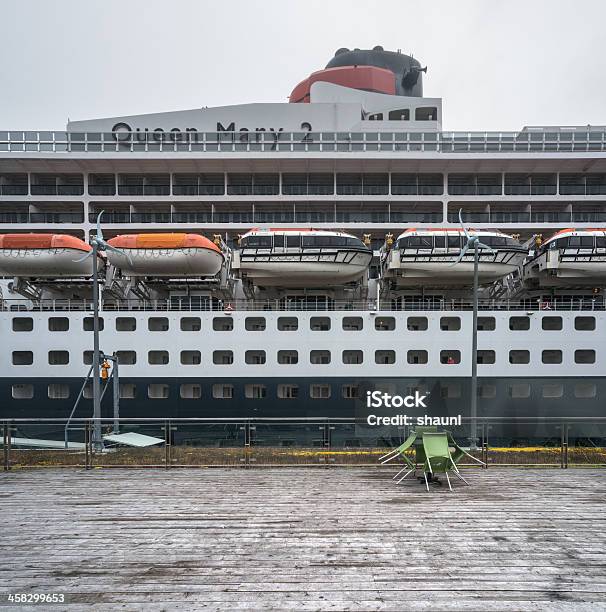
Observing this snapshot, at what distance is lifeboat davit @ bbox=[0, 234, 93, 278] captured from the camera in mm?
18094

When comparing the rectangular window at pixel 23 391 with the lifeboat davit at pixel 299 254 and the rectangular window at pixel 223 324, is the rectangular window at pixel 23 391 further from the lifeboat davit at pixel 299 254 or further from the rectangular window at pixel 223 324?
the lifeboat davit at pixel 299 254

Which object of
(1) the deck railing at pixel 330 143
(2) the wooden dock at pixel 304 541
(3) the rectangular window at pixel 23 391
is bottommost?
(3) the rectangular window at pixel 23 391

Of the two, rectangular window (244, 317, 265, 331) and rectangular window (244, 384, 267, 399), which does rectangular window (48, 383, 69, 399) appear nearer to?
rectangular window (244, 384, 267, 399)

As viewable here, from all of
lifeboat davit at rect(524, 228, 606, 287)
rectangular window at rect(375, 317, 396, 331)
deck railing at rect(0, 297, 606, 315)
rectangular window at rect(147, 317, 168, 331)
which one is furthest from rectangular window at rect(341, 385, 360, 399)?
lifeboat davit at rect(524, 228, 606, 287)

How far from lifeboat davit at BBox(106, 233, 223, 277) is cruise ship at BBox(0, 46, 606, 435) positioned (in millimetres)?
64

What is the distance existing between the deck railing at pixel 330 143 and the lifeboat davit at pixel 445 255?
6520mm

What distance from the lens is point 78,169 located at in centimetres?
2289

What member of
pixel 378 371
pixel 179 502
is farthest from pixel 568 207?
pixel 179 502

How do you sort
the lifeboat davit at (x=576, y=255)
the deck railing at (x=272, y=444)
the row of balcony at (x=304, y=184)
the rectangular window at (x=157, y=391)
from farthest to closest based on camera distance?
1. the row of balcony at (x=304, y=184)
2. the lifeboat davit at (x=576, y=255)
3. the rectangular window at (x=157, y=391)
4. the deck railing at (x=272, y=444)

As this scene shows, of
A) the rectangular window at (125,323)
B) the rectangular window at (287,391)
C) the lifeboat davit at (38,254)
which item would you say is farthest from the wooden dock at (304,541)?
the lifeboat davit at (38,254)

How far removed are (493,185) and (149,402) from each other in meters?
20.6

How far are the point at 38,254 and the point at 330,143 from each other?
14663mm

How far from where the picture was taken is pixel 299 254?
736 inches

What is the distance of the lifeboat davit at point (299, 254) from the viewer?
18.6m
